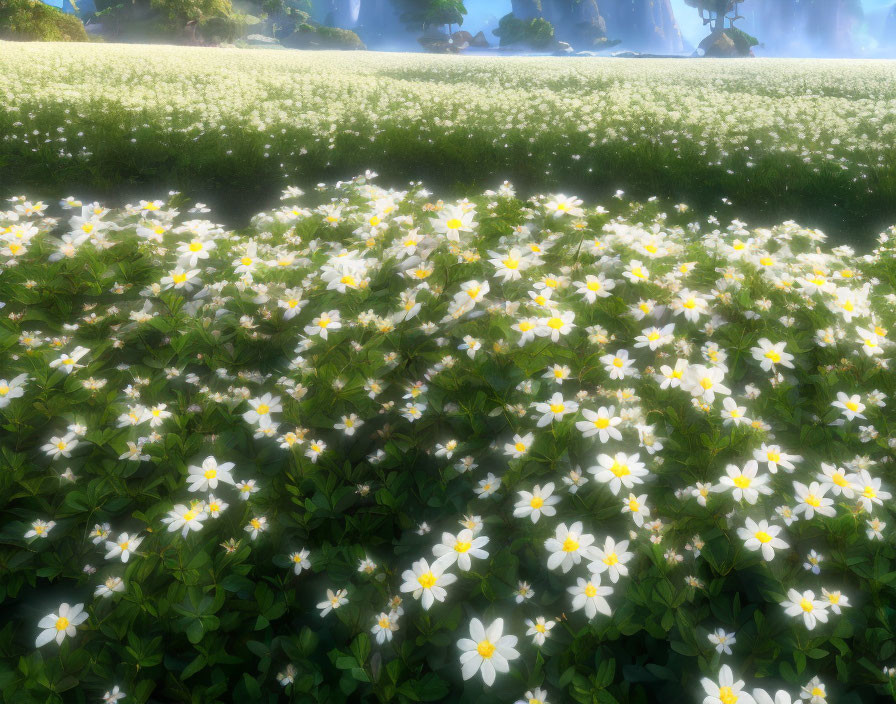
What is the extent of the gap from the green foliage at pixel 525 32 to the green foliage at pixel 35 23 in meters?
62.0

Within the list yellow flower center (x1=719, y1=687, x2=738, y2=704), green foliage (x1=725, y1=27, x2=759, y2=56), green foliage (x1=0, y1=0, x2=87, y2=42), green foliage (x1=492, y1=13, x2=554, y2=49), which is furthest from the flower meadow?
green foliage (x1=492, y1=13, x2=554, y2=49)

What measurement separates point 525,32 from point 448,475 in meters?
91.8

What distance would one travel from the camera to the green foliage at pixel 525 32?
80438 millimetres

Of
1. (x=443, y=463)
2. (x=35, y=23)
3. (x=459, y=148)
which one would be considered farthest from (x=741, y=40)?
(x=443, y=463)

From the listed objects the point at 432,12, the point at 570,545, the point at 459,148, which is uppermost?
the point at 432,12

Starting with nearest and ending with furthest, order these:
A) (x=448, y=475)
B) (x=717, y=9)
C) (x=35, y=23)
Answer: (x=448, y=475)
(x=35, y=23)
(x=717, y=9)

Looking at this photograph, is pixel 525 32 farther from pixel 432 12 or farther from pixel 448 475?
pixel 448 475

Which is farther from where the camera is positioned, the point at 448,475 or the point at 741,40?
the point at 741,40

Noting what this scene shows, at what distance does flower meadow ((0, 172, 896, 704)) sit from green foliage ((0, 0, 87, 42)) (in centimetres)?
3787

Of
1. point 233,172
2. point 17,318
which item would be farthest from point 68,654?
point 233,172

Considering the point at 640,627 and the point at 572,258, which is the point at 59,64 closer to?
the point at 572,258

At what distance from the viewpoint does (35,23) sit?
3133 centimetres

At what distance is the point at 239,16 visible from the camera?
48656 millimetres

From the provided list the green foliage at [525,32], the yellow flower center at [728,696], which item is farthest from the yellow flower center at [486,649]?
the green foliage at [525,32]
